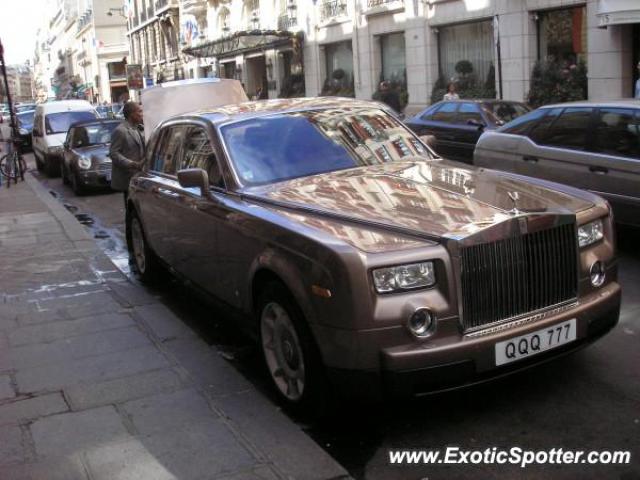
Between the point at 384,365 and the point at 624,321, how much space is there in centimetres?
274

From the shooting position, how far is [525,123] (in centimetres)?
904

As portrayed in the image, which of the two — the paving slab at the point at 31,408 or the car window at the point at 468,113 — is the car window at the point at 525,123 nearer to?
the car window at the point at 468,113

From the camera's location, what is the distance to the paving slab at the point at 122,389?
14.9 ft

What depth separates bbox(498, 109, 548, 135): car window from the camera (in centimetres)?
887

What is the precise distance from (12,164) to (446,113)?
1087cm

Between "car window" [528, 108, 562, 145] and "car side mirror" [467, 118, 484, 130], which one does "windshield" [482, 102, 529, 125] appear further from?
"car window" [528, 108, 562, 145]

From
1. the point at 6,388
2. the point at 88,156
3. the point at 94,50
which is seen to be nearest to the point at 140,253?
the point at 6,388

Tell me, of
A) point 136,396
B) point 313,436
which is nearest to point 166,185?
point 136,396

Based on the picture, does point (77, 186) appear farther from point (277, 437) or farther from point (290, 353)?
point (277, 437)

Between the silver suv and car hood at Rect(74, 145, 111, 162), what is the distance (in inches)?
358

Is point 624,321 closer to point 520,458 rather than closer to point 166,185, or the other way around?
point 520,458

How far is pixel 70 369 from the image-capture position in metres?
5.15

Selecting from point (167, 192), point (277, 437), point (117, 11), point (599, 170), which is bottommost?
point (277, 437)

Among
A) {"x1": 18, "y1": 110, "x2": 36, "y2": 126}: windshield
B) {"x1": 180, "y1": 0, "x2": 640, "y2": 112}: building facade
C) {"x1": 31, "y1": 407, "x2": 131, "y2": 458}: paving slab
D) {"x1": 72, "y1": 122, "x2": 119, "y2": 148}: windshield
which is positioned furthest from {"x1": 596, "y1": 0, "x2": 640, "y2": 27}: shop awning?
{"x1": 18, "y1": 110, "x2": 36, "y2": 126}: windshield
